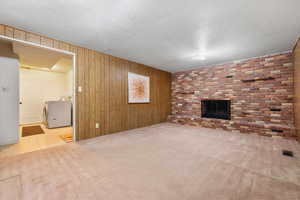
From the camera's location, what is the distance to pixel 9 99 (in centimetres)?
281

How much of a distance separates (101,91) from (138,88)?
1340mm

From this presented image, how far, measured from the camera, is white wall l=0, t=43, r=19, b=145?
8.96 ft

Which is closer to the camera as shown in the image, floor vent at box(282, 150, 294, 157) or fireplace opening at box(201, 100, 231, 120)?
floor vent at box(282, 150, 294, 157)

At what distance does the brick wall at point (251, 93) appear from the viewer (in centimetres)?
334

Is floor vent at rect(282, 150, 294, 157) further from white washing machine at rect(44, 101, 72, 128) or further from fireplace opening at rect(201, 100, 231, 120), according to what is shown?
white washing machine at rect(44, 101, 72, 128)

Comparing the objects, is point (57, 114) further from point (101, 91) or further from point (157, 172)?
point (157, 172)

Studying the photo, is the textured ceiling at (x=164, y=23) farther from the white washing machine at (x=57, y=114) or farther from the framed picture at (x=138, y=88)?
the white washing machine at (x=57, y=114)

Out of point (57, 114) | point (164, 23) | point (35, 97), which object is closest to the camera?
point (164, 23)

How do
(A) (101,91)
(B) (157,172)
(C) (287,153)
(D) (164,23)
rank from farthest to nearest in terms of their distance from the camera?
(A) (101,91), (C) (287,153), (D) (164,23), (B) (157,172)

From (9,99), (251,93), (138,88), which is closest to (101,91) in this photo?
(138,88)

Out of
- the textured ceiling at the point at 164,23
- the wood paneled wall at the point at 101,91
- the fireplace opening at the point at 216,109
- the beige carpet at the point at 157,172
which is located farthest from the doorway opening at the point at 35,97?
the fireplace opening at the point at 216,109

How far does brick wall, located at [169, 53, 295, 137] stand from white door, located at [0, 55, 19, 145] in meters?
4.92

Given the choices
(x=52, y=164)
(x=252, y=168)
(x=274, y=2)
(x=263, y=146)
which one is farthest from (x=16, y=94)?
(x=263, y=146)

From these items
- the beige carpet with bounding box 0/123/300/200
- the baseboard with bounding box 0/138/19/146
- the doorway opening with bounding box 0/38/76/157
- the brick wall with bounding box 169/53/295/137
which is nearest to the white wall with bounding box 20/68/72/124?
the doorway opening with bounding box 0/38/76/157
